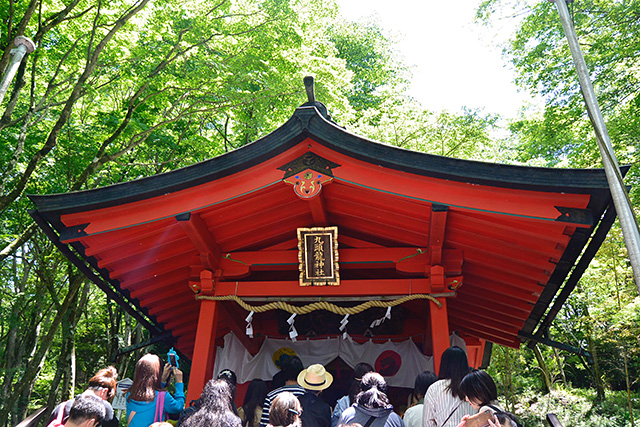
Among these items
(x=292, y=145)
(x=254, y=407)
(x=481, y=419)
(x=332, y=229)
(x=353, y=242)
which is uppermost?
(x=292, y=145)

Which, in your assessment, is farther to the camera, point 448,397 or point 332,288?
point 332,288

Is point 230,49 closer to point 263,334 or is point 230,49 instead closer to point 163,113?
point 163,113

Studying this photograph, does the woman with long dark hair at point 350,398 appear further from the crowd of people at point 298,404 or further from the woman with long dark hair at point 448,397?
the woman with long dark hair at point 448,397

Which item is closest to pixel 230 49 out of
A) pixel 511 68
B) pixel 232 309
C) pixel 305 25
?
pixel 305 25

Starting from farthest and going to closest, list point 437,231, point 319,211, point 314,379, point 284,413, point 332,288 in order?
point 332,288 < point 319,211 < point 437,231 < point 314,379 < point 284,413

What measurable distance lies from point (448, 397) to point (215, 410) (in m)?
1.73

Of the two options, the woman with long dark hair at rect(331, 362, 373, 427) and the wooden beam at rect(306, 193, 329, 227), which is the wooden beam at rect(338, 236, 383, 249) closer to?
the wooden beam at rect(306, 193, 329, 227)

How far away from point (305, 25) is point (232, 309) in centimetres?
793

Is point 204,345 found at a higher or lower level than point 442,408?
higher

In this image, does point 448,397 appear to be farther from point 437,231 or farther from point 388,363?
point 388,363

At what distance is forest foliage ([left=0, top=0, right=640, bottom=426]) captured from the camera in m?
9.80

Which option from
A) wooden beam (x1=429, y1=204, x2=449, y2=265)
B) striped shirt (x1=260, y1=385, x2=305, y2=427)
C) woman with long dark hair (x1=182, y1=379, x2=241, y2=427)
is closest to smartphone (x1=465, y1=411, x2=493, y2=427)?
woman with long dark hair (x1=182, y1=379, x2=241, y2=427)

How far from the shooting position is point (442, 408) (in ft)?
11.3

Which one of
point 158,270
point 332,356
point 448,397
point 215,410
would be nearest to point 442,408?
point 448,397
